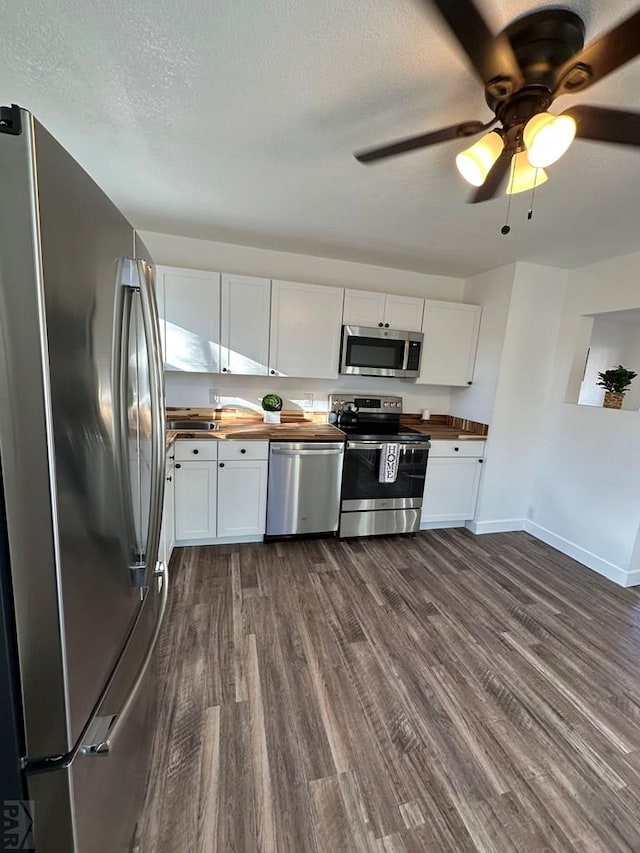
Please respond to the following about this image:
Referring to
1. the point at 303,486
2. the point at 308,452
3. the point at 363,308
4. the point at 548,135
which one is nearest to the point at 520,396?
the point at 363,308

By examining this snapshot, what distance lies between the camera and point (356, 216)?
2338 mm

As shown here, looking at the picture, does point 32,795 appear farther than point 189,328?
No

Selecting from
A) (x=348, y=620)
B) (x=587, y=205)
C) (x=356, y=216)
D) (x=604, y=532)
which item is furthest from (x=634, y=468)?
Answer: (x=356, y=216)

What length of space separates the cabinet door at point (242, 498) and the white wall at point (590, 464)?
265 cm

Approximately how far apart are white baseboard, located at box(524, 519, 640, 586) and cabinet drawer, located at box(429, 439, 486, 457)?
0.95m

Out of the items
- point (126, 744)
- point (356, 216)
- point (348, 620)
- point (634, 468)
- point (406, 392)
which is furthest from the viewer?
point (406, 392)

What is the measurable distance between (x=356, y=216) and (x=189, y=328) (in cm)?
151

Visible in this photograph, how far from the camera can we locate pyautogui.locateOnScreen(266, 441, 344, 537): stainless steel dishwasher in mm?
2869

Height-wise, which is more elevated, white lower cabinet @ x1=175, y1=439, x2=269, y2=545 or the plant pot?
the plant pot

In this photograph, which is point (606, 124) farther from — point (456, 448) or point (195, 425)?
point (195, 425)

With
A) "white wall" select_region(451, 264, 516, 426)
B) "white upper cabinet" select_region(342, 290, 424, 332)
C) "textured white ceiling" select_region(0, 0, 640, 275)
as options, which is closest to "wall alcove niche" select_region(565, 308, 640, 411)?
"white wall" select_region(451, 264, 516, 426)

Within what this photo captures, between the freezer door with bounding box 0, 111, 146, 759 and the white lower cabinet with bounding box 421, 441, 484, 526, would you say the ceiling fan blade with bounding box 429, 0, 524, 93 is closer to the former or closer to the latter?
the freezer door with bounding box 0, 111, 146, 759

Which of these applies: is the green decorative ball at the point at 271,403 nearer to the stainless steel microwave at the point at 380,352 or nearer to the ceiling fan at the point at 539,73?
the stainless steel microwave at the point at 380,352

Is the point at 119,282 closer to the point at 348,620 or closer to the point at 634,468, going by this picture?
the point at 348,620
